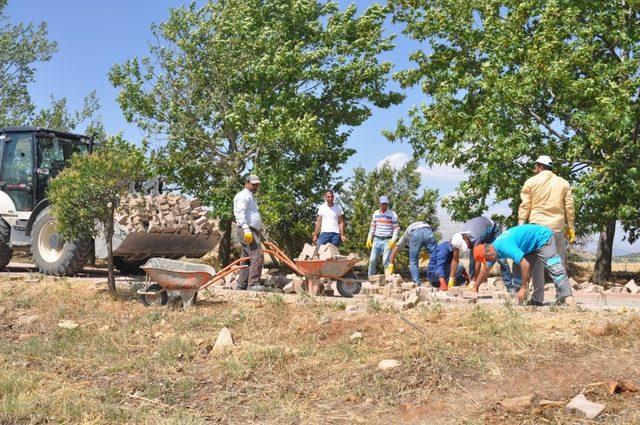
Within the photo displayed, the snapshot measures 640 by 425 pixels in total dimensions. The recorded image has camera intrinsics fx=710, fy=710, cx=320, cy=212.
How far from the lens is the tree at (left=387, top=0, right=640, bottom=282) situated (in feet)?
44.0

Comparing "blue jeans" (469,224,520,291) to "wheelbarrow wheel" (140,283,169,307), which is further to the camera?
"blue jeans" (469,224,520,291)

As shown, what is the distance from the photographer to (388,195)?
59.0ft

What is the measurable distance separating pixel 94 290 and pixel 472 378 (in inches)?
269

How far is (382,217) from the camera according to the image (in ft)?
41.3

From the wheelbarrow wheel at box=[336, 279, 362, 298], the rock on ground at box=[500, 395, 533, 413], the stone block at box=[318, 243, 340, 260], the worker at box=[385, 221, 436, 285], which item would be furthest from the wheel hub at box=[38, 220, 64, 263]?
the rock on ground at box=[500, 395, 533, 413]

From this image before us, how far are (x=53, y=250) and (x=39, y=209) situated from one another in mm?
834

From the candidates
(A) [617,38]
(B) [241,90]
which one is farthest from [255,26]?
(A) [617,38]

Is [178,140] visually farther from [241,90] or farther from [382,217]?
[382,217]

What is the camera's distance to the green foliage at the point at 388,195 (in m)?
17.5

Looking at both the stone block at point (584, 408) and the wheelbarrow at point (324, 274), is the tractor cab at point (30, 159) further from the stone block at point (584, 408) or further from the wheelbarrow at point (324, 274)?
the stone block at point (584, 408)

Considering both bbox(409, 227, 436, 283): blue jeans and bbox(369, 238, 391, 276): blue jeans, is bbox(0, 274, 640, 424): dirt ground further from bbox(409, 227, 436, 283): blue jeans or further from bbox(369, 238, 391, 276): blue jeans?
bbox(369, 238, 391, 276): blue jeans

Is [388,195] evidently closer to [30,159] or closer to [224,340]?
[30,159]

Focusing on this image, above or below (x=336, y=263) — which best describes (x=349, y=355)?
below

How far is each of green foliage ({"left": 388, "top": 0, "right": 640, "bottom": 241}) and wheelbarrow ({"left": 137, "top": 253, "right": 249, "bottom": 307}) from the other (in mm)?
7281
